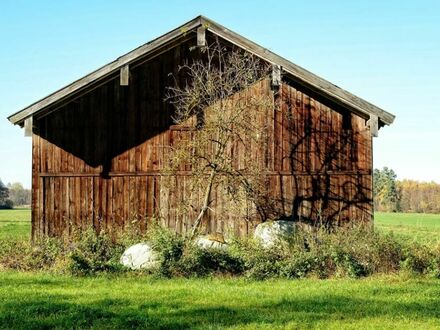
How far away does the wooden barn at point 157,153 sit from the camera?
19.1m

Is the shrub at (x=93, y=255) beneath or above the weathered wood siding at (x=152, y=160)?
beneath

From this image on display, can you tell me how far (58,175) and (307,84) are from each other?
27.9 ft

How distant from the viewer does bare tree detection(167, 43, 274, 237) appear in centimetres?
1753

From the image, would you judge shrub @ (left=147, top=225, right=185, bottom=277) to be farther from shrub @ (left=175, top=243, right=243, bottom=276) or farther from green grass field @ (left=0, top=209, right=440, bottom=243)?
green grass field @ (left=0, top=209, right=440, bottom=243)

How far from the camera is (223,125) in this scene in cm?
1728

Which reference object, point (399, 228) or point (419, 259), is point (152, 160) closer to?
point (419, 259)

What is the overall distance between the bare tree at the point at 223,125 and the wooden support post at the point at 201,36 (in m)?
0.32

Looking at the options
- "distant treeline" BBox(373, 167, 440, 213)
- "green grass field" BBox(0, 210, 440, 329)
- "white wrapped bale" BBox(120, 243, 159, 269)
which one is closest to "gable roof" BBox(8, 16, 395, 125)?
"white wrapped bale" BBox(120, 243, 159, 269)

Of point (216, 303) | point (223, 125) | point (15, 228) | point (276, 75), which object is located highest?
point (276, 75)

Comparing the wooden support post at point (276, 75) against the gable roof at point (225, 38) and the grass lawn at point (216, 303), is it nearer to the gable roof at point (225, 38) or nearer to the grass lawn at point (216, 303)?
the gable roof at point (225, 38)

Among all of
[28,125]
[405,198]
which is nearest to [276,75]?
[28,125]

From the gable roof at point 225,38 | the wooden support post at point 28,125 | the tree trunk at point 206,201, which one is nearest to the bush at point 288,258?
the tree trunk at point 206,201

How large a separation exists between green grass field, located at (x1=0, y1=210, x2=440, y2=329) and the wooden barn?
4881 millimetres

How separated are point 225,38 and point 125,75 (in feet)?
10.8
